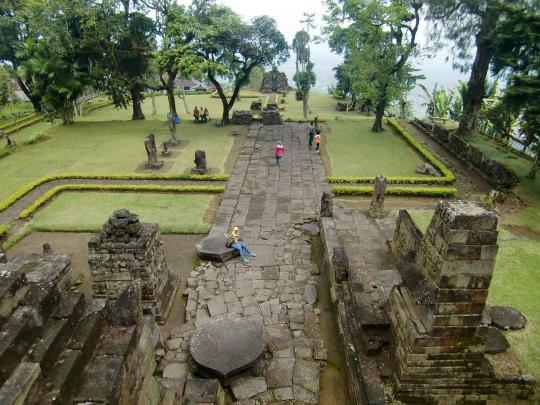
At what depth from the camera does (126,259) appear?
8.16 metres

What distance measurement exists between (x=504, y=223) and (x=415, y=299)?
31.4 feet

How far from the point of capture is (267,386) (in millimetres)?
6703

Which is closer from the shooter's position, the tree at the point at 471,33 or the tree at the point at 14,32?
the tree at the point at 471,33

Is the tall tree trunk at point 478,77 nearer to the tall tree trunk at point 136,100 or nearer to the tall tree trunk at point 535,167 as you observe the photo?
the tall tree trunk at point 535,167

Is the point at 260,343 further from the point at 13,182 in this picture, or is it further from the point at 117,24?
the point at 117,24

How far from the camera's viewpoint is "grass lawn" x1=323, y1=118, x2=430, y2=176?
17875 mm

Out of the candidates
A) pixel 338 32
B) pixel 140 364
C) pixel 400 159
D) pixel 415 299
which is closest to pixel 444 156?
pixel 400 159

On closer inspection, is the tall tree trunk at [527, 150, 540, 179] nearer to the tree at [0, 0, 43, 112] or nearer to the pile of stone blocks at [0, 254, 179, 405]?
the pile of stone blocks at [0, 254, 179, 405]

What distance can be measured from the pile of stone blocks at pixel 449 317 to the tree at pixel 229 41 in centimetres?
1949

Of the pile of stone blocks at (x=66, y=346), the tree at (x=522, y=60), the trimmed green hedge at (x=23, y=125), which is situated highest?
the tree at (x=522, y=60)

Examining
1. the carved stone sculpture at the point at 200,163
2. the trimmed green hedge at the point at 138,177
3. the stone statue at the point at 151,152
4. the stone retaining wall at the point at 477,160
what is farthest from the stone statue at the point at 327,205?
the stone statue at the point at 151,152

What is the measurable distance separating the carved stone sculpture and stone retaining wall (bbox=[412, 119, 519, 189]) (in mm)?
12401

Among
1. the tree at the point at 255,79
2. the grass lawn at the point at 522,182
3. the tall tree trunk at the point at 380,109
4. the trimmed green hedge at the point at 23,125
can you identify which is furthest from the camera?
the tree at the point at 255,79

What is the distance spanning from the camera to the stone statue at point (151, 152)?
57.6 feet
